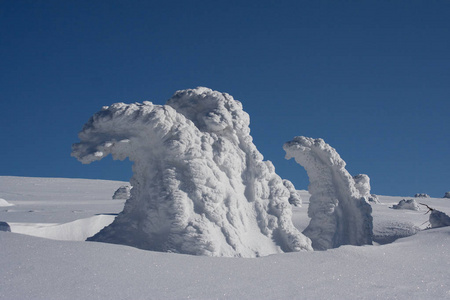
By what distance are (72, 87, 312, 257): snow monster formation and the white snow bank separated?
1118mm

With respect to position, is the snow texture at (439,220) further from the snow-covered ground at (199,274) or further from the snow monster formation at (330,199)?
the snow-covered ground at (199,274)

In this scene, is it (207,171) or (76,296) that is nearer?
(76,296)

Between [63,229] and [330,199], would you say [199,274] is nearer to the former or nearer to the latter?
[63,229]

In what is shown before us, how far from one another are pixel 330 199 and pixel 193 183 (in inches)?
96.0

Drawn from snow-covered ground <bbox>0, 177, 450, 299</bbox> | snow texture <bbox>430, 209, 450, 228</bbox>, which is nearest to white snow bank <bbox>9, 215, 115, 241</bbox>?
snow-covered ground <bbox>0, 177, 450, 299</bbox>

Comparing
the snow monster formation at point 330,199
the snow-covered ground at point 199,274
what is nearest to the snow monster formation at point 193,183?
the snow-covered ground at point 199,274

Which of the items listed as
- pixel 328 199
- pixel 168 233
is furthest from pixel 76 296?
pixel 328 199

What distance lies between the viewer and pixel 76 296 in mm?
2348

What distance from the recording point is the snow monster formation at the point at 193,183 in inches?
162

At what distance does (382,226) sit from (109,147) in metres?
5.14

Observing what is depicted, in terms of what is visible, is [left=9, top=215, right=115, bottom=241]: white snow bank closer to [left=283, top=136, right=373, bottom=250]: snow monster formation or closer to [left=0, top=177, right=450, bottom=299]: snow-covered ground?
[left=0, top=177, right=450, bottom=299]: snow-covered ground

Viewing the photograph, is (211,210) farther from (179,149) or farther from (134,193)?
(134,193)

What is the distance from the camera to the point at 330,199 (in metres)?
5.96

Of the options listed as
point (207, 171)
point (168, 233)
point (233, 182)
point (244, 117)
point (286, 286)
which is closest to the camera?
point (286, 286)
